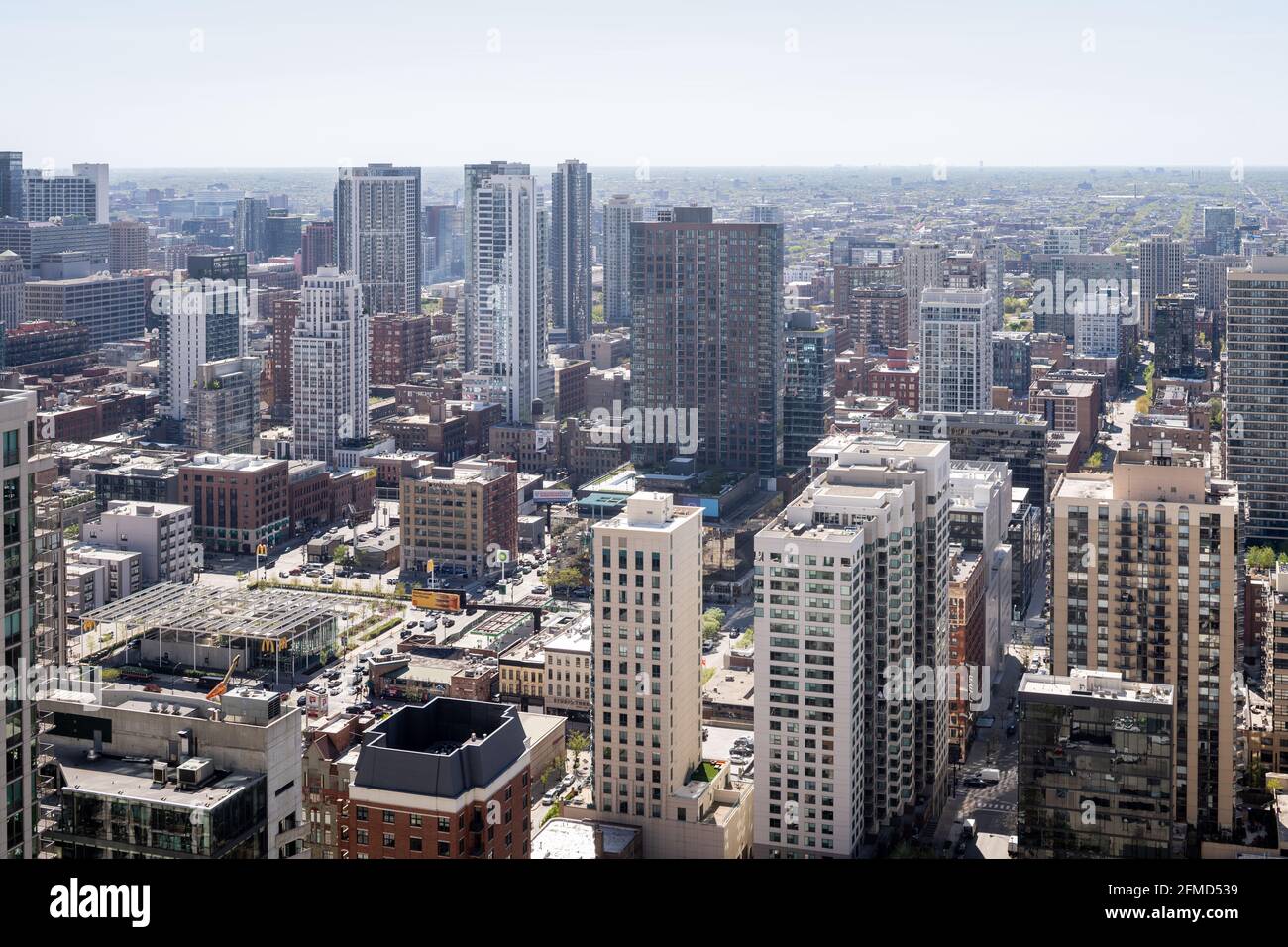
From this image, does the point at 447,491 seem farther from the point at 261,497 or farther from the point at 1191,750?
the point at 1191,750

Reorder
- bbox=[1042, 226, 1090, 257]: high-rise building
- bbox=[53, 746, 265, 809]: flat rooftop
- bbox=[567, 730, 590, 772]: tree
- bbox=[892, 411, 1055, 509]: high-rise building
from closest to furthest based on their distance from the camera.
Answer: bbox=[53, 746, 265, 809]: flat rooftop, bbox=[567, 730, 590, 772]: tree, bbox=[892, 411, 1055, 509]: high-rise building, bbox=[1042, 226, 1090, 257]: high-rise building

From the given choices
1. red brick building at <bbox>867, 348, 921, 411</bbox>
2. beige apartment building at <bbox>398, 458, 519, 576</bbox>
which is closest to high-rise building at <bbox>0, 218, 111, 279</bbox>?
beige apartment building at <bbox>398, 458, 519, 576</bbox>

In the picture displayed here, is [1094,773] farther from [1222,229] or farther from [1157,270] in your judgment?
[1222,229]

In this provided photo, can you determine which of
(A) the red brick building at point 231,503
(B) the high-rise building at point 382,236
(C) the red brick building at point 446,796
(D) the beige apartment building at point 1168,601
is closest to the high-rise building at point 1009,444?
(D) the beige apartment building at point 1168,601

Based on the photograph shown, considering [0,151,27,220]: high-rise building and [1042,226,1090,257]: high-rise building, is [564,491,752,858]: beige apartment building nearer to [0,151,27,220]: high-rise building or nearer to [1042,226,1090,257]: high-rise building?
[0,151,27,220]: high-rise building

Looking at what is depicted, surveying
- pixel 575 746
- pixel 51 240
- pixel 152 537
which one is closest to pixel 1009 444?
pixel 575 746

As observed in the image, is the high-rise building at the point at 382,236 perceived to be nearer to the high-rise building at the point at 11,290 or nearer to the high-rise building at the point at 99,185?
the high-rise building at the point at 99,185
